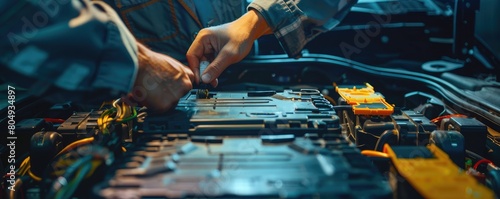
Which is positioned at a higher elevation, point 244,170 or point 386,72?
point 386,72

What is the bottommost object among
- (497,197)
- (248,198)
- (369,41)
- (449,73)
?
(497,197)

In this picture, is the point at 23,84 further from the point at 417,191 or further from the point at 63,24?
the point at 417,191

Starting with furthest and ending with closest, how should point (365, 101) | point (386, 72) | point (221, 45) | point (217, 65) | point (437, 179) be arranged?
point (386, 72)
point (221, 45)
point (217, 65)
point (365, 101)
point (437, 179)

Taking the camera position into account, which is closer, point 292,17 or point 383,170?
point 383,170

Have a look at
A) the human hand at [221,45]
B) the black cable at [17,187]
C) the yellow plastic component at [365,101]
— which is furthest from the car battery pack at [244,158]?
the black cable at [17,187]

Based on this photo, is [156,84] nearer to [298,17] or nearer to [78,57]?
[78,57]

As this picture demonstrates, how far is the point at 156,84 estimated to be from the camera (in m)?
1.41

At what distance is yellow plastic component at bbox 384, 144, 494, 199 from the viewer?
876mm

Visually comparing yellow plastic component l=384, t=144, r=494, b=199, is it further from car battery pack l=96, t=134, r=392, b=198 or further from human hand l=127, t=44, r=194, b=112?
human hand l=127, t=44, r=194, b=112

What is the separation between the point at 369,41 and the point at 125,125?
1676 millimetres

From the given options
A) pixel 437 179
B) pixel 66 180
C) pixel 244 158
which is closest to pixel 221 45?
pixel 244 158

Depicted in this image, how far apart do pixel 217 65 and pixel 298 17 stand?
58 cm

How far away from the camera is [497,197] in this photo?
3.94 feet

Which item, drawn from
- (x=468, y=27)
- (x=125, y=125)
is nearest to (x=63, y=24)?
(x=125, y=125)
